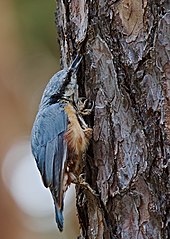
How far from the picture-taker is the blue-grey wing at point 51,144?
5.83 ft

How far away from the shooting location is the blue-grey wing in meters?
1.78

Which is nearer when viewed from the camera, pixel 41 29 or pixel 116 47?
pixel 116 47

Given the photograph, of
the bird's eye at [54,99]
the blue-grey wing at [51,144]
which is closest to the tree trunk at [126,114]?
the blue-grey wing at [51,144]

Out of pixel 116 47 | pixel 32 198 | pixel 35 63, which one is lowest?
pixel 32 198

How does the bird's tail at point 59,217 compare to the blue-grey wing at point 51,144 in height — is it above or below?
below

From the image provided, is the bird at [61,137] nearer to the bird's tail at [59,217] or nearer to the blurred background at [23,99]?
the bird's tail at [59,217]

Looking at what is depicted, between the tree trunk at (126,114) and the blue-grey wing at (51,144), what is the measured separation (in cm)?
12

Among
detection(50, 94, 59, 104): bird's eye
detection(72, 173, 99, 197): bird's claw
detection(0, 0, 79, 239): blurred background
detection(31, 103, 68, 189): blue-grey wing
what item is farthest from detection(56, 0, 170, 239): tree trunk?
detection(0, 0, 79, 239): blurred background

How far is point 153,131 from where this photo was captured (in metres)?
1.45

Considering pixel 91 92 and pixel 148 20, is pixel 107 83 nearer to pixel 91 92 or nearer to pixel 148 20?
pixel 91 92

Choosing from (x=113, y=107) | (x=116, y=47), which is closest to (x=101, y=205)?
(x=113, y=107)

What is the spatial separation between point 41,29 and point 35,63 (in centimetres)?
37

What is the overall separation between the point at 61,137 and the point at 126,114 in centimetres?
38

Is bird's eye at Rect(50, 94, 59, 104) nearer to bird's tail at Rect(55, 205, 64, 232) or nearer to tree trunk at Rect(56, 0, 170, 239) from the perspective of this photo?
tree trunk at Rect(56, 0, 170, 239)
